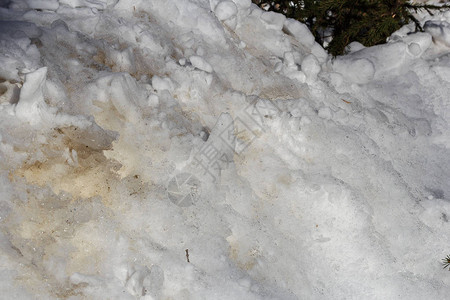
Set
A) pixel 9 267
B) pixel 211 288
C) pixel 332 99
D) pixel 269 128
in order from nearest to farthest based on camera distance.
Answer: pixel 9 267 < pixel 211 288 < pixel 269 128 < pixel 332 99

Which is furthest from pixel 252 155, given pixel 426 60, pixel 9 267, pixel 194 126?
pixel 426 60

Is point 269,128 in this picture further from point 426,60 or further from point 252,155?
point 426,60

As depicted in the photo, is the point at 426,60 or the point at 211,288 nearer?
the point at 211,288

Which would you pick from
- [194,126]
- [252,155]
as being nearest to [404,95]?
[252,155]

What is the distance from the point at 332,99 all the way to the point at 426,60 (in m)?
0.86

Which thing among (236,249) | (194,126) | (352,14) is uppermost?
(352,14)

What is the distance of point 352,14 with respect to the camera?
9.73ft

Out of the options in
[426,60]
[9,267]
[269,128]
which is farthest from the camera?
[426,60]

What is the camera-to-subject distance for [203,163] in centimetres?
202

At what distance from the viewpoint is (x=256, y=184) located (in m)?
2.15

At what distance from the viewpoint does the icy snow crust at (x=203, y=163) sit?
174cm

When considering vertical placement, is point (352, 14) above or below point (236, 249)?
above

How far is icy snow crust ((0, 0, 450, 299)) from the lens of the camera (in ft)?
5.72

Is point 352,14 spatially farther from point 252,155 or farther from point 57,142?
point 57,142
